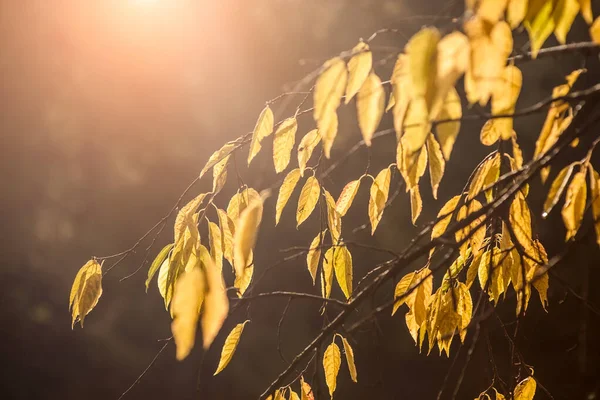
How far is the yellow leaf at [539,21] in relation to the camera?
561 millimetres

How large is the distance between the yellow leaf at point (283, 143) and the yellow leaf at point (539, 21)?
18.4 inches

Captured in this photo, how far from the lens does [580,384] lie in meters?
0.58

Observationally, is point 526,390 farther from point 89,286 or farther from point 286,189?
point 89,286

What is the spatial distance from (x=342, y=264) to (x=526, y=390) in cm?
40

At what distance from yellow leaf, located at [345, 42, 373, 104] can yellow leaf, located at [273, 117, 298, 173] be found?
282 millimetres

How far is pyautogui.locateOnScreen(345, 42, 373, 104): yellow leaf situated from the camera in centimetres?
70

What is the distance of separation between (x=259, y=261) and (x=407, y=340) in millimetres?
1027

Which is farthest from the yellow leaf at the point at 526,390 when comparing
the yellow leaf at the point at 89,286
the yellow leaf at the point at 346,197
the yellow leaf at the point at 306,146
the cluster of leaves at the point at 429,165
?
the yellow leaf at the point at 89,286

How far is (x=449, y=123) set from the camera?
0.60m

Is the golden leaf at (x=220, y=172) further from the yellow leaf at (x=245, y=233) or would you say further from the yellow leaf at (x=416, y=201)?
the yellow leaf at (x=245, y=233)

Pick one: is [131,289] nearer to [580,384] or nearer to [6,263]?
[6,263]

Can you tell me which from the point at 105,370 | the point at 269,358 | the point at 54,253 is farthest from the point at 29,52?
the point at 269,358

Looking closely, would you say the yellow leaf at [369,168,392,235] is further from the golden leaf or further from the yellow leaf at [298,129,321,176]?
the golden leaf

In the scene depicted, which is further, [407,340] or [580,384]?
[407,340]
